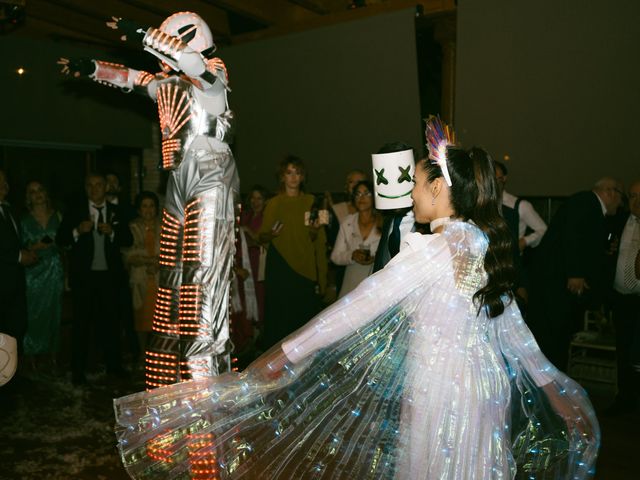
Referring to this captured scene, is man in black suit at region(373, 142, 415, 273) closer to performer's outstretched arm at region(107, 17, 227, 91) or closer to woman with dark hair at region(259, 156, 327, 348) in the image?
performer's outstretched arm at region(107, 17, 227, 91)

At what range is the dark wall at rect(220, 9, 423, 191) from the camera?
5.95 m

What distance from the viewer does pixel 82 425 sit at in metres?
3.70

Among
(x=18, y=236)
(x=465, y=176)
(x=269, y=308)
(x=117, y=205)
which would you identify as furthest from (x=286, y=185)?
(x=465, y=176)

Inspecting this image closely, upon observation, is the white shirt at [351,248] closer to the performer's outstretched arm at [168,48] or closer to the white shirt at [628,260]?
the white shirt at [628,260]

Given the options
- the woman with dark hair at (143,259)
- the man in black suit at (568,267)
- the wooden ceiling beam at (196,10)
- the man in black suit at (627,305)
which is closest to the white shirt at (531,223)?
the man in black suit at (568,267)

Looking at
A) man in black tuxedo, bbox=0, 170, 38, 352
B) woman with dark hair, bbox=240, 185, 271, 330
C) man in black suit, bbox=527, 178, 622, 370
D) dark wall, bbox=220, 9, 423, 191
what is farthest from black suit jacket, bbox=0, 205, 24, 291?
man in black suit, bbox=527, 178, 622, 370

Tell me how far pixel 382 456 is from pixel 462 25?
170 inches

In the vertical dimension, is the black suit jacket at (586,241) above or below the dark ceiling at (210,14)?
below

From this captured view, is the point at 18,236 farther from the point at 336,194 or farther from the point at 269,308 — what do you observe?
the point at 336,194

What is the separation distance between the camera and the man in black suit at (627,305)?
13.8 ft

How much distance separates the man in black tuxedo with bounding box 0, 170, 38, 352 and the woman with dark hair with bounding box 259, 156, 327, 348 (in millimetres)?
1613

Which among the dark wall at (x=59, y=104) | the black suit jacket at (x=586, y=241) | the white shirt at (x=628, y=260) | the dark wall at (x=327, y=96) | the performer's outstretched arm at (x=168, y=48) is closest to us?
the performer's outstretched arm at (x=168, y=48)

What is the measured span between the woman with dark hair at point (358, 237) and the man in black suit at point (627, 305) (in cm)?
155

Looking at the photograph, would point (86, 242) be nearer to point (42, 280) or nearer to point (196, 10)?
point (42, 280)
